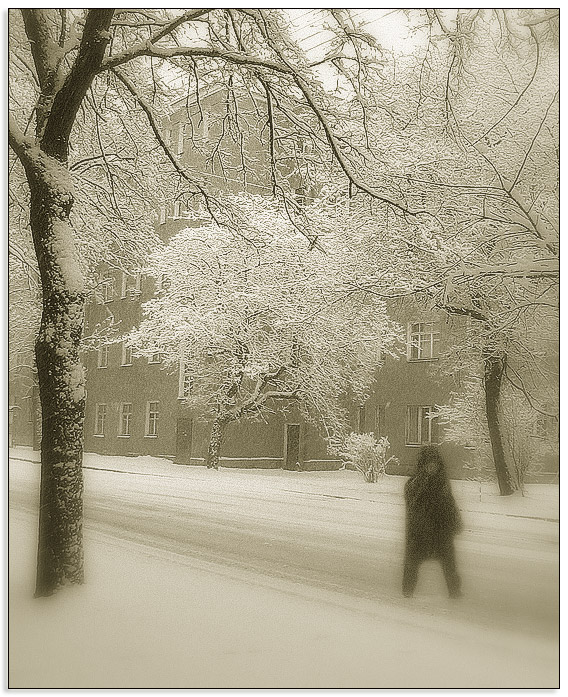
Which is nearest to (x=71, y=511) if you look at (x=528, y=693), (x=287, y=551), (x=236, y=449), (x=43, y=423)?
(x=43, y=423)

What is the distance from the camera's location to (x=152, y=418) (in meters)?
4.11

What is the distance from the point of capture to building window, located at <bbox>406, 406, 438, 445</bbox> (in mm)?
3971

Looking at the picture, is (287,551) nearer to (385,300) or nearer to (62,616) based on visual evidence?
(62,616)

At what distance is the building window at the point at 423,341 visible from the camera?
405 cm

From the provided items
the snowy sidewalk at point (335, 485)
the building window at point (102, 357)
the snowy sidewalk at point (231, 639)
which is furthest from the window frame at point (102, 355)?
the snowy sidewalk at point (231, 639)

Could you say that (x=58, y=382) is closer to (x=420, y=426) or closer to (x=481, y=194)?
(x=420, y=426)

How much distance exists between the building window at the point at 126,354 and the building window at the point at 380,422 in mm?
1472

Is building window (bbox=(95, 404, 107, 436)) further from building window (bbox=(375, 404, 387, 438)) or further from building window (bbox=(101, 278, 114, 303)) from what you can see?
building window (bbox=(375, 404, 387, 438))

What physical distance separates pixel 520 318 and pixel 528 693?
7.06ft

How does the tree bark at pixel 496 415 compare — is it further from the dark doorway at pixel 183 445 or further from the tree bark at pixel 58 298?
the tree bark at pixel 58 298

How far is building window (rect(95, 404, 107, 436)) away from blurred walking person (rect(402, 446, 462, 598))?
5.85 ft

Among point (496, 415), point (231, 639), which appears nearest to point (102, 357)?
point (231, 639)

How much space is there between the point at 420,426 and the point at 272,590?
1.25m

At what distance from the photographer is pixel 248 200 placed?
4332 mm
